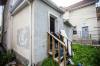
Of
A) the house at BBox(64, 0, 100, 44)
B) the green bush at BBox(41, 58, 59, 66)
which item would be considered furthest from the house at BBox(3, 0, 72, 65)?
the house at BBox(64, 0, 100, 44)

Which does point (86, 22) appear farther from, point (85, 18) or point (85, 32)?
point (85, 32)

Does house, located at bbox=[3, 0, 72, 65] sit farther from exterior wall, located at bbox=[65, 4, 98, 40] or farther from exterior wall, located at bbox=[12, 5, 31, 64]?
exterior wall, located at bbox=[65, 4, 98, 40]

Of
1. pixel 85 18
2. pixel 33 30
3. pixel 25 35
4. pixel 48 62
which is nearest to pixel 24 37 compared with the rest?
pixel 25 35

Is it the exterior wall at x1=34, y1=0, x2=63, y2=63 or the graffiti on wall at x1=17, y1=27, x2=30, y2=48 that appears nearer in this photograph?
the exterior wall at x1=34, y1=0, x2=63, y2=63

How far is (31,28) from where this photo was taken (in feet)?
21.1

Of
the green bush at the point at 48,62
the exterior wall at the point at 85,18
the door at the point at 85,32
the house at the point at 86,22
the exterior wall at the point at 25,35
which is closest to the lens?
the green bush at the point at 48,62

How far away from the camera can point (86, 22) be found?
1683 centimetres

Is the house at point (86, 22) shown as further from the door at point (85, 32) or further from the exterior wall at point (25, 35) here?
the exterior wall at point (25, 35)

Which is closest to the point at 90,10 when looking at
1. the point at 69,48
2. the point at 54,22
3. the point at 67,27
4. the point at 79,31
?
the point at 79,31

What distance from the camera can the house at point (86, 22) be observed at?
15.6 meters

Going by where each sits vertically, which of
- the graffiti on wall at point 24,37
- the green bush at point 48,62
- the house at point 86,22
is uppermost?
the house at point 86,22

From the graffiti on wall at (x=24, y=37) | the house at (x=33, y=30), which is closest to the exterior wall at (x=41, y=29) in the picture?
the house at (x=33, y=30)

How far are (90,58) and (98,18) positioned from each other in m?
→ 9.69

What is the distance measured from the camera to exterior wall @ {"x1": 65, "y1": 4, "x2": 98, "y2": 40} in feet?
52.3
